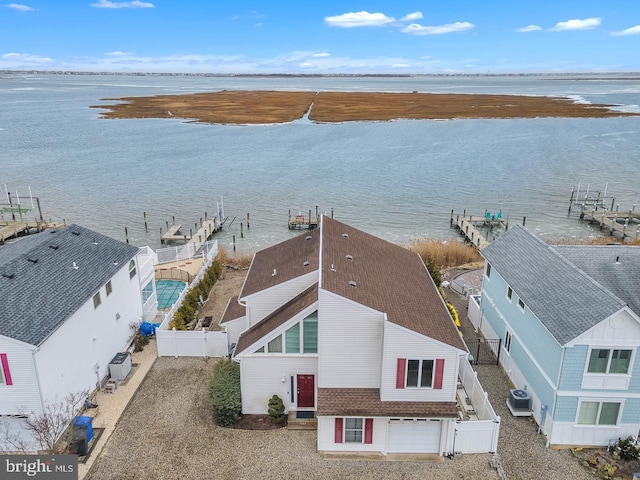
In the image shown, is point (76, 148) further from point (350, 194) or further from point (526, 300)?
point (526, 300)

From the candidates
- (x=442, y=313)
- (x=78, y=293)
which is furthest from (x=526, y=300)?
(x=78, y=293)

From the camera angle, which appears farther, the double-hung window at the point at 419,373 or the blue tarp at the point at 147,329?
the blue tarp at the point at 147,329

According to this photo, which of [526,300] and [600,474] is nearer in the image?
[600,474]

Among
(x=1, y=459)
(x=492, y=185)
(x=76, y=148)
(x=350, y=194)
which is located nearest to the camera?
(x=1, y=459)

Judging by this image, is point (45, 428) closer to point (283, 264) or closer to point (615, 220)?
point (283, 264)

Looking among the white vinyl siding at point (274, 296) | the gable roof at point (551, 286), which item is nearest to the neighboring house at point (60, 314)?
Result: the white vinyl siding at point (274, 296)

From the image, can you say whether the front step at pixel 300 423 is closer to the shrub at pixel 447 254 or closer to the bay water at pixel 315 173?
the shrub at pixel 447 254
